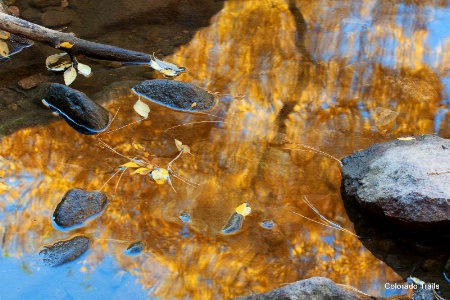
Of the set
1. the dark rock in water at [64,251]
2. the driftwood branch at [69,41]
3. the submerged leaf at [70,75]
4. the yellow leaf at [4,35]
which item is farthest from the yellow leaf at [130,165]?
the yellow leaf at [4,35]

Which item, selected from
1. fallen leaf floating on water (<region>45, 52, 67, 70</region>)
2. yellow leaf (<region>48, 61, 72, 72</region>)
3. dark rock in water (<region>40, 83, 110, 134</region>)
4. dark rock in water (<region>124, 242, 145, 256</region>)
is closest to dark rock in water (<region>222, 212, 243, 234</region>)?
dark rock in water (<region>124, 242, 145, 256</region>)

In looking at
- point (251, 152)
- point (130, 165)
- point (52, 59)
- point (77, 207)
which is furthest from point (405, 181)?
point (52, 59)

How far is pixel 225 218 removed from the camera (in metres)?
3.56

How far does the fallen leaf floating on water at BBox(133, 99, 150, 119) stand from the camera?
4375mm

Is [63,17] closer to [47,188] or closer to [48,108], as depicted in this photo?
[48,108]

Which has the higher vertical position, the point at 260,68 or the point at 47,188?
the point at 260,68

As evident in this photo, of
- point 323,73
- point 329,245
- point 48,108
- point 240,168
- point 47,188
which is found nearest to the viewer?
point 329,245

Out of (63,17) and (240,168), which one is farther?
(63,17)

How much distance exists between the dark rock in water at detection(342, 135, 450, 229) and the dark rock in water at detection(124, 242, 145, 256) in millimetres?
1486

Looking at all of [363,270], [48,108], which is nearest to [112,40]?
[48,108]

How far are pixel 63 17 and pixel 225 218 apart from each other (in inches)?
129

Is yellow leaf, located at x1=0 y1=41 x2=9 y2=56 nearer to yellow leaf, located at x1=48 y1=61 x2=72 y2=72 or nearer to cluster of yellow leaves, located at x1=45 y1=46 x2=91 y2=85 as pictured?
cluster of yellow leaves, located at x1=45 y1=46 x2=91 y2=85

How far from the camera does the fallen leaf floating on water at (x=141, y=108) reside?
438cm

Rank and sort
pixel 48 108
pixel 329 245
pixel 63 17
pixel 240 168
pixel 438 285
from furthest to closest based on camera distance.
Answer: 1. pixel 63 17
2. pixel 48 108
3. pixel 240 168
4. pixel 329 245
5. pixel 438 285
